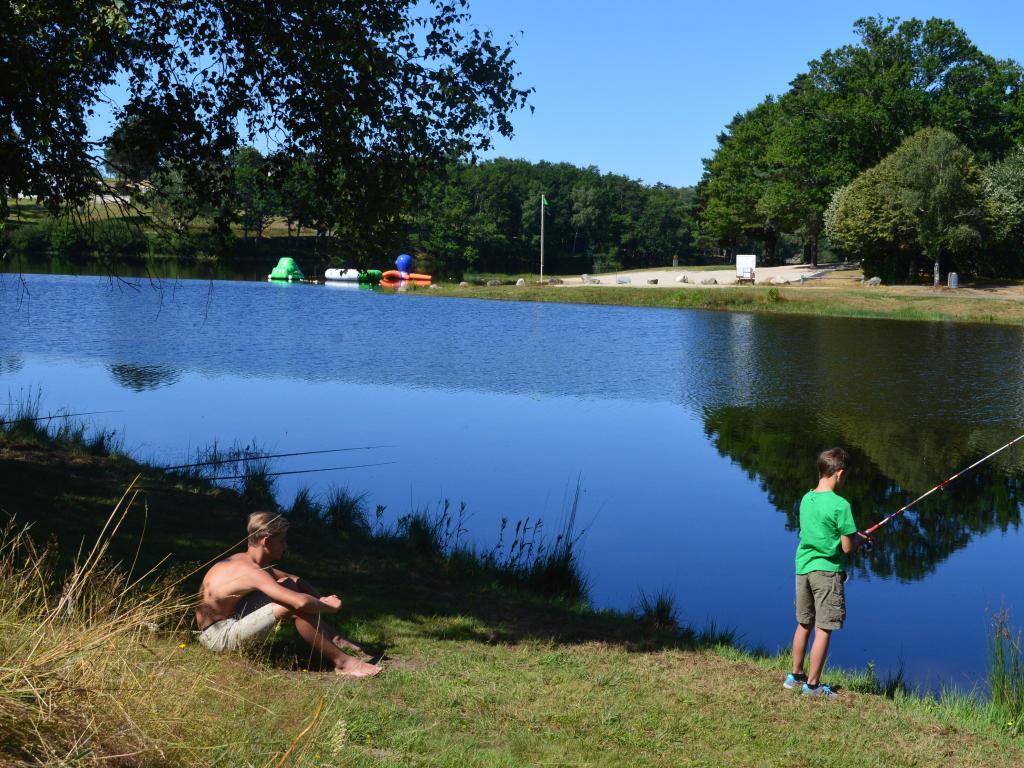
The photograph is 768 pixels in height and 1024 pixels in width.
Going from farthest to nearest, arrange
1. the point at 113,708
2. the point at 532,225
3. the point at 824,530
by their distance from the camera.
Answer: the point at 532,225
the point at 824,530
the point at 113,708

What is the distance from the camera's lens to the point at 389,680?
5.98 m

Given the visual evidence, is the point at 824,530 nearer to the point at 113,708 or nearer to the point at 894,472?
the point at 113,708

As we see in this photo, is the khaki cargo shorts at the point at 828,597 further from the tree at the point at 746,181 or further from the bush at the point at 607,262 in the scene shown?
the bush at the point at 607,262

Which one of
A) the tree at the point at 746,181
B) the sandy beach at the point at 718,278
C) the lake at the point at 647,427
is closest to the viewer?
the lake at the point at 647,427

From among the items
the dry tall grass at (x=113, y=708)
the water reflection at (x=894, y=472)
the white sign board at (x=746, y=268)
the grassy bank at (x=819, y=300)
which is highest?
the white sign board at (x=746, y=268)

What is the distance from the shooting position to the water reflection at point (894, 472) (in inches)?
481

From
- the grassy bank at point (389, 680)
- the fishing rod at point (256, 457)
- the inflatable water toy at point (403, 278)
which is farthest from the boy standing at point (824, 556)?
the inflatable water toy at point (403, 278)

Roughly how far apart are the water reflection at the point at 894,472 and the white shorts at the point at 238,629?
23.7 feet

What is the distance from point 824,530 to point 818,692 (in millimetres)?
1081

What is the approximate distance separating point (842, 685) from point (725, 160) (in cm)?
7733

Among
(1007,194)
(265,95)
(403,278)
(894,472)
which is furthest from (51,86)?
(403,278)

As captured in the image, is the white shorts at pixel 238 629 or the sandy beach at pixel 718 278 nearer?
the white shorts at pixel 238 629

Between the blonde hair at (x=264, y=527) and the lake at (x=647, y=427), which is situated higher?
the blonde hair at (x=264, y=527)

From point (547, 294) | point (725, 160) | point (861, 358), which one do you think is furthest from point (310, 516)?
point (725, 160)
